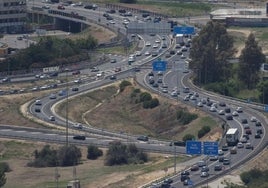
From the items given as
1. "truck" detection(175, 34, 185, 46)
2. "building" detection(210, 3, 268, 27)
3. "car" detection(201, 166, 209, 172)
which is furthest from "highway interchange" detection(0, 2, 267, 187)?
"building" detection(210, 3, 268, 27)

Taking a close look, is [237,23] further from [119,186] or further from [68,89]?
[119,186]

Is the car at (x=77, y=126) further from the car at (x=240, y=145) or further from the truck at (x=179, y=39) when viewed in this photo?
the truck at (x=179, y=39)

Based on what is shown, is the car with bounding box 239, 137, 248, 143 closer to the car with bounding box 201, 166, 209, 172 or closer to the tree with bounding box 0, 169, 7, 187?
the car with bounding box 201, 166, 209, 172

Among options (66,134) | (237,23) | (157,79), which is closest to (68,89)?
(157,79)

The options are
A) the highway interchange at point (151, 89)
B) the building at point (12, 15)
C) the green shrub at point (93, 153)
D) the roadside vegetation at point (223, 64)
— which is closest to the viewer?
the highway interchange at point (151, 89)

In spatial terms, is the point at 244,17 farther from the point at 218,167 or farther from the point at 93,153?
the point at 218,167

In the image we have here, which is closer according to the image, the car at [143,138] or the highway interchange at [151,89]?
the highway interchange at [151,89]

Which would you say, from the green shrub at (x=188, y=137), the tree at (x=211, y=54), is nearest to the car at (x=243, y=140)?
the green shrub at (x=188, y=137)
